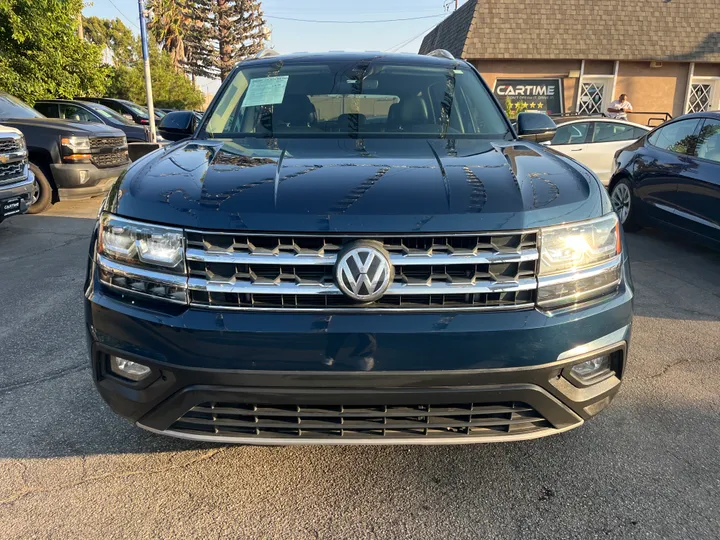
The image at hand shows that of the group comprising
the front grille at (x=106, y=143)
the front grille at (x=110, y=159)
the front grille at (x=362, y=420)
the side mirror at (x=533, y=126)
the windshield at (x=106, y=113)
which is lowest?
the front grille at (x=110, y=159)

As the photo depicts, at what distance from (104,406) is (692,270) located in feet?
17.8

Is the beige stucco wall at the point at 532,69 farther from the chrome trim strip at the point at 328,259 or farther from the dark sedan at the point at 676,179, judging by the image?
the chrome trim strip at the point at 328,259

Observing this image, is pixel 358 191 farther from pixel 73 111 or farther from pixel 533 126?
pixel 73 111

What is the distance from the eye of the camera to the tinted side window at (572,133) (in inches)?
381

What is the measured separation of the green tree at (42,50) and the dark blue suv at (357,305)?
47.0 feet

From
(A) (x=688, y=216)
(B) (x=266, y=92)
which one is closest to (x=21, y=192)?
(B) (x=266, y=92)

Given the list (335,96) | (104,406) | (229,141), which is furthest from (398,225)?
(104,406)

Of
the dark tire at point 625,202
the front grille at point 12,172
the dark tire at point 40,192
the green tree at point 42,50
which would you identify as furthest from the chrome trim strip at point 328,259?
the green tree at point 42,50

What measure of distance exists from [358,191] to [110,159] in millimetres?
8410

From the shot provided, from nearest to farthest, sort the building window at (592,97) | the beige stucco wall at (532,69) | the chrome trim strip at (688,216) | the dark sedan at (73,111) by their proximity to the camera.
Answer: the chrome trim strip at (688,216) < the dark sedan at (73,111) < the beige stucco wall at (532,69) < the building window at (592,97)

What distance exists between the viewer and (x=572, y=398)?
204 cm

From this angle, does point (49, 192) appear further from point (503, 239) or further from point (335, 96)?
point (503, 239)

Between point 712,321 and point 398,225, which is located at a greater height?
point 398,225

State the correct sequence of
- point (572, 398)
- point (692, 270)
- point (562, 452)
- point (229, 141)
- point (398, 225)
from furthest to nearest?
point (692, 270) < point (229, 141) < point (562, 452) < point (572, 398) < point (398, 225)
